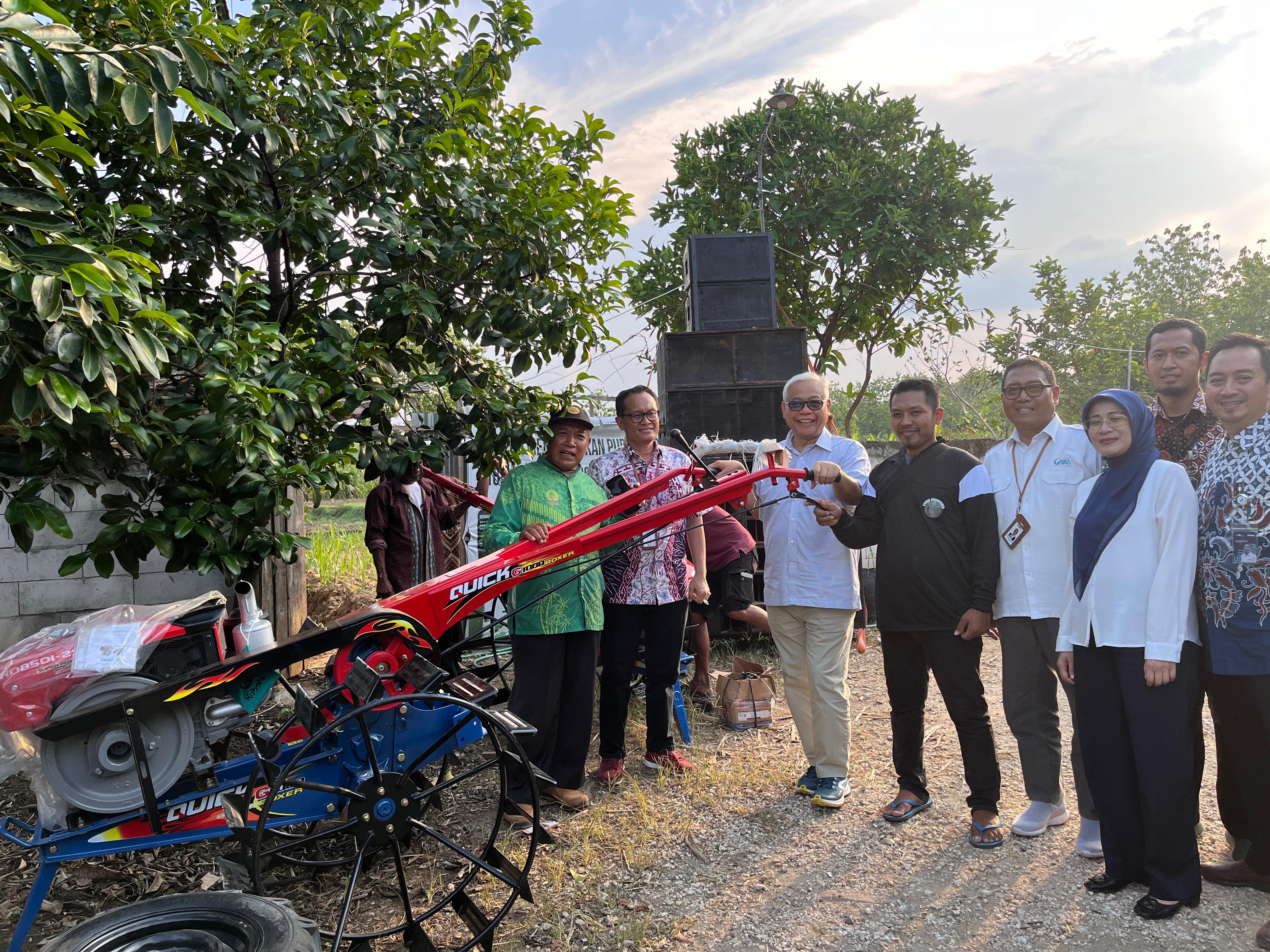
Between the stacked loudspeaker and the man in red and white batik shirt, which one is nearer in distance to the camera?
the man in red and white batik shirt

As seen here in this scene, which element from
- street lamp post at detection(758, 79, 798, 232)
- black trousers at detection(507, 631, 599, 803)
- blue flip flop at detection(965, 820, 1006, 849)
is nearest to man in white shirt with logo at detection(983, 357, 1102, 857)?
blue flip flop at detection(965, 820, 1006, 849)

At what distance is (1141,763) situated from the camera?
112 inches

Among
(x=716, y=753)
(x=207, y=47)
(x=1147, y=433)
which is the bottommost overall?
(x=716, y=753)

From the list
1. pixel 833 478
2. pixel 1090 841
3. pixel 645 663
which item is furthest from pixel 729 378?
pixel 1090 841

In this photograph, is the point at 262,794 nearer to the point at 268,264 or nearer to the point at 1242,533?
the point at 268,264

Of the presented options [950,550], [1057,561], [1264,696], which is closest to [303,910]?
[950,550]

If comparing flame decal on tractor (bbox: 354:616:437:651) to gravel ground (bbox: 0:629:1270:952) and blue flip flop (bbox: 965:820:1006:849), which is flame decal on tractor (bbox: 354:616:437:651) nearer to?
gravel ground (bbox: 0:629:1270:952)

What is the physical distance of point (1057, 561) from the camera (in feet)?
10.8

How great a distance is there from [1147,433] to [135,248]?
377 centimetres

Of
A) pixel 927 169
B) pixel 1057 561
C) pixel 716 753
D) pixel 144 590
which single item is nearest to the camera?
pixel 1057 561

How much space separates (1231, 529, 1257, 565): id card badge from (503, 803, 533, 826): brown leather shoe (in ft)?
9.49

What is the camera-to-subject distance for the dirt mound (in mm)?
7094

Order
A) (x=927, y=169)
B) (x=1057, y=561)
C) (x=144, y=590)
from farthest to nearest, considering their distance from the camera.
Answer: (x=927, y=169) < (x=144, y=590) < (x=1057, y=561)

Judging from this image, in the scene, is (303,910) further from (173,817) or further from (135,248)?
(135,248)
